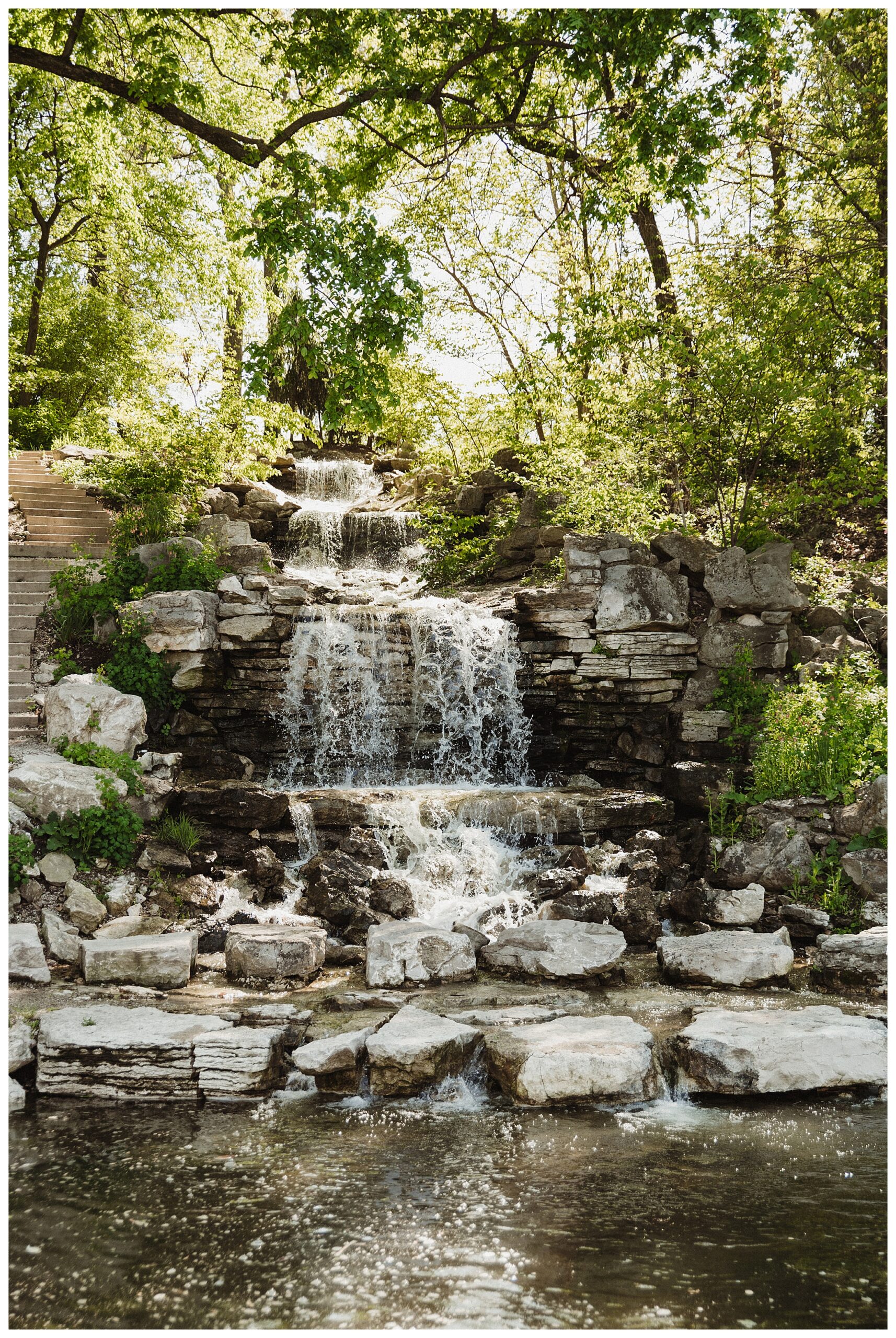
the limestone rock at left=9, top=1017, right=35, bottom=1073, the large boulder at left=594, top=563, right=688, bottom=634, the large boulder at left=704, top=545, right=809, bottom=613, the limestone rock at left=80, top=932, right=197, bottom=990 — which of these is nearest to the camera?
the limestone rock at left=9, top=1017, right=35, bottom=1073

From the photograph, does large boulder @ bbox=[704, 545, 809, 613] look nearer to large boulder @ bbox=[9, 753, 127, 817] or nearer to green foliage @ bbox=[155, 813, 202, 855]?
green foliage @ bbox=[155, 813, 202, 855]

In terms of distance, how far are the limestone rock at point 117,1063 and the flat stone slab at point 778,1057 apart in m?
2.73

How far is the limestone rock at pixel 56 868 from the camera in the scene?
21.1 feet

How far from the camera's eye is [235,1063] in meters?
4.18

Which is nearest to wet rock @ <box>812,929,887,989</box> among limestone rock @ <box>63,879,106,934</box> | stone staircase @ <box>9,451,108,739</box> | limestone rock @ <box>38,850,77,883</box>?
limestone rock @ <box>63,879,106,934</box>

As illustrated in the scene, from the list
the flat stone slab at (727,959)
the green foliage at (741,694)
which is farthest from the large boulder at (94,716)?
the green foliage at (741,694)

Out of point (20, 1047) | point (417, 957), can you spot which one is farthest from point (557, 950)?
point (20, 1047)

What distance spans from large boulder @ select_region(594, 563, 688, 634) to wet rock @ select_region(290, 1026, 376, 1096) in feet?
21.0

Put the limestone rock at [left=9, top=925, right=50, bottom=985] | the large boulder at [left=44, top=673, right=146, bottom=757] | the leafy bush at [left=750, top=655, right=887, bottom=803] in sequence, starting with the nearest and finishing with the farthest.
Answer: the limestone rock at [left=9, top=925, right=50, bottom=985]
the leafy bush at [left=750, top=655, right=887, bottom=803]
the large boulder at [left=44, top=673, right=146, bottom=757]

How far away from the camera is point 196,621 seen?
9055mm

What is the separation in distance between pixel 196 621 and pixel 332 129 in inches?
338

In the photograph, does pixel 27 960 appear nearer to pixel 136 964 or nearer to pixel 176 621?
pixel 136 964

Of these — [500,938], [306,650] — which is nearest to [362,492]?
[306,650]

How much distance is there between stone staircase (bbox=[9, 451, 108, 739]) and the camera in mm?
8602
